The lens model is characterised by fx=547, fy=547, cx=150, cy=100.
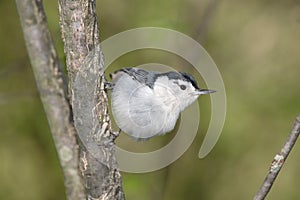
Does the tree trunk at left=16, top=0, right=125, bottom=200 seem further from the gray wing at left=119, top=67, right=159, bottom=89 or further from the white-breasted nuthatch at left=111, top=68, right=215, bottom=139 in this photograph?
the gray wing at left=119, top=67, right=159, bottom=89

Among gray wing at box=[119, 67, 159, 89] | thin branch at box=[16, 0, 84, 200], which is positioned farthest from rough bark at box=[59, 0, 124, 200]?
gray wing at box=[119, 67, 159, 89]

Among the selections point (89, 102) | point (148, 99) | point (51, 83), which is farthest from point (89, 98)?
point (148, 99)

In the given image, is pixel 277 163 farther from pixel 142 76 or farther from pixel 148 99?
pixel 142 76

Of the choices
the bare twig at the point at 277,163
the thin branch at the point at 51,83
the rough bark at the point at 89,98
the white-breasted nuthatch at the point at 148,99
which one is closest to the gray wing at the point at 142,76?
the white-breasted nuthatch at the point at 148,99

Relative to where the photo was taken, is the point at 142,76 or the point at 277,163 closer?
the point at 277,163

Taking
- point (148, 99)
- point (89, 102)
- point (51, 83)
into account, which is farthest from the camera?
point (148, 99)

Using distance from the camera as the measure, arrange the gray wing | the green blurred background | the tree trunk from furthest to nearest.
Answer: the green blurred background
the gray wing
the tree trunk

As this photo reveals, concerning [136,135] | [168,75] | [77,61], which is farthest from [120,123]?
[77,61]
